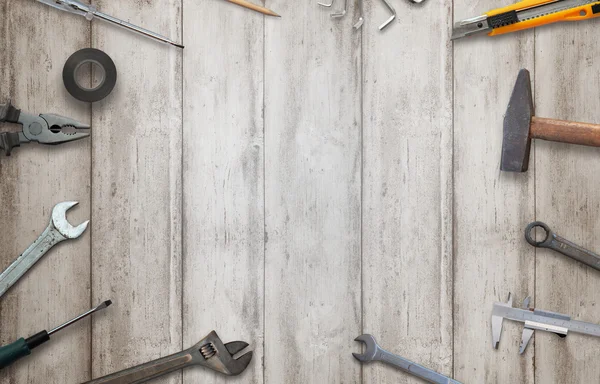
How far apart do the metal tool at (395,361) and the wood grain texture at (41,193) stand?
2.40 ft

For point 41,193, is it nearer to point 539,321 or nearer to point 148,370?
point 148,370

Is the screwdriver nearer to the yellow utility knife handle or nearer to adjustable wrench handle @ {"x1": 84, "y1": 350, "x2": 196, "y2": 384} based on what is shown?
adjustable wrench handle @ {"x1": 84, "y1": 350, "x2": 196, "y2": 384}

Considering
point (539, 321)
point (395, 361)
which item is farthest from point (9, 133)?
point (539, 321)

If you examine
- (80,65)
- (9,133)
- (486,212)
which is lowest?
(486,212)

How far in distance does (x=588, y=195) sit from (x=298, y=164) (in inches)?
29.9

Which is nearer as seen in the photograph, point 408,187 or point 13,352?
point 13,352

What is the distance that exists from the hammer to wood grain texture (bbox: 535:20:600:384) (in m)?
0.06

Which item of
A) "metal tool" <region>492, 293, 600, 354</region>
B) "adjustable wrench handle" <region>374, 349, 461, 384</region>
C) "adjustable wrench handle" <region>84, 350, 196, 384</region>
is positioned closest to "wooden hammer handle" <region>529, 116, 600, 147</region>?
"metal tool" <region>492, 293, 600, 354</region>

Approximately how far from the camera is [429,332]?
144 cm

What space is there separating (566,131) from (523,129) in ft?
0.32

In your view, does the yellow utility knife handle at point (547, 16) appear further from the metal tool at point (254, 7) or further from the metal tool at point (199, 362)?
the metal tool at point (199, 362)

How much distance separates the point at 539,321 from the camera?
1371mm

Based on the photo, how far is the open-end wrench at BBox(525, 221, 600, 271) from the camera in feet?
4.41

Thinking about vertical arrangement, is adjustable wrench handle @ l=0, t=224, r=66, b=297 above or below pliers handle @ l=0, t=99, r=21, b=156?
below
